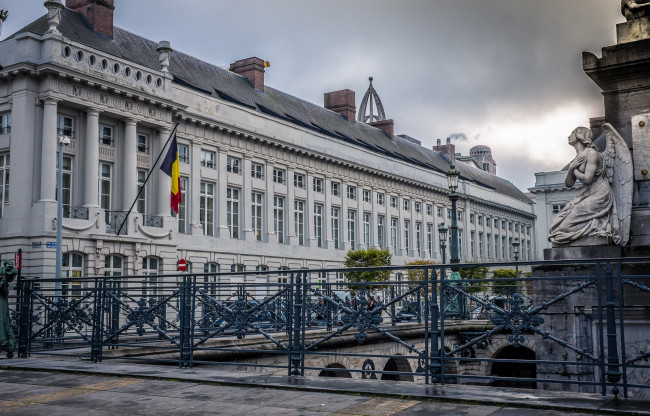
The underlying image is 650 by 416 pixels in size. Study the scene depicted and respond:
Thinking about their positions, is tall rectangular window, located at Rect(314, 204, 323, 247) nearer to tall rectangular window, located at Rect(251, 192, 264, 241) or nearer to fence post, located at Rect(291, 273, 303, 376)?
tall rectangular window, located at Rect(251, 192, 264, 241)

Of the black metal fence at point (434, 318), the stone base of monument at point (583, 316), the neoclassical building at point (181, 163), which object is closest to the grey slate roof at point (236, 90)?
the neoclassical building at point (181, 163)

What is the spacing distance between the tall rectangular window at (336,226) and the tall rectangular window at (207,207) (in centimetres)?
1470

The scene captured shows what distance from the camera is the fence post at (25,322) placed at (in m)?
13.2

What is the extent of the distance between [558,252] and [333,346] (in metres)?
10.7

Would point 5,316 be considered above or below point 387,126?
below

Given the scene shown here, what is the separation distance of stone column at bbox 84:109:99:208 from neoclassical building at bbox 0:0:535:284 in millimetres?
72

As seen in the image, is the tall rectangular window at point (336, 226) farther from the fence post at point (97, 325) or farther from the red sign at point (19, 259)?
the fence post at point (97, 325)

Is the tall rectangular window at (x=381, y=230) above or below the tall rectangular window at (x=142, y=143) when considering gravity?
below

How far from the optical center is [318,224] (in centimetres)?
5478

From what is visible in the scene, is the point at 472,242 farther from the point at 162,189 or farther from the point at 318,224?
the point at 162,189

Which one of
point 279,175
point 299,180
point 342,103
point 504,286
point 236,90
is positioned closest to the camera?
point 504,286

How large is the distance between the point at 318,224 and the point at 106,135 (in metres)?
21.1

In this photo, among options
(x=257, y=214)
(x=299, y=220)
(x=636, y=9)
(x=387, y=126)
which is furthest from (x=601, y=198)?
(x=387, y=126)

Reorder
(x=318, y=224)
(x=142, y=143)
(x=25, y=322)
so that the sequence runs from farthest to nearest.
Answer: (x=318, y=224) → (x=142, y=143) → (x=25, y=322)
